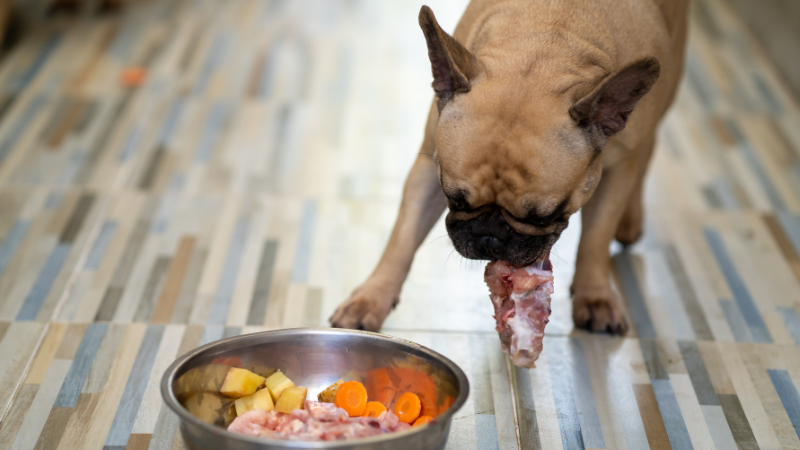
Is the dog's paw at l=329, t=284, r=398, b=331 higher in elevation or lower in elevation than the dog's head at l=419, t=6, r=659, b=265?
lower

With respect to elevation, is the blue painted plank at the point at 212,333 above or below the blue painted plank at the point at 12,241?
below

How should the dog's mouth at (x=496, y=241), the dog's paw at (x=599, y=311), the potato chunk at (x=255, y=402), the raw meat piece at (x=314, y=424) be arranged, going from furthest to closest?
the dog's paw at (x=599, y=311) < the dog's mouth at (x=496, y=241) < the potato chunk at (x=255, y=402) < the raw meat piece at (x=314, y=424)

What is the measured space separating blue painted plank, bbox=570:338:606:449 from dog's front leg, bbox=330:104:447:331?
69 cm

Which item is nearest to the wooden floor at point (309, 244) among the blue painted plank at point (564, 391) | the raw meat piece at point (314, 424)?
the blue painted plank at point (564, 391)

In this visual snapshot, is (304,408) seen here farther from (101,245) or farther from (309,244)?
(101,245)

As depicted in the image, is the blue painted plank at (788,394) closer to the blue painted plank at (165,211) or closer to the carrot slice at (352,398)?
the carrot slice at (352,398)

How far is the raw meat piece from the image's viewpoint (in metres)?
1.93

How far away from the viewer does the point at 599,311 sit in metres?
2.87

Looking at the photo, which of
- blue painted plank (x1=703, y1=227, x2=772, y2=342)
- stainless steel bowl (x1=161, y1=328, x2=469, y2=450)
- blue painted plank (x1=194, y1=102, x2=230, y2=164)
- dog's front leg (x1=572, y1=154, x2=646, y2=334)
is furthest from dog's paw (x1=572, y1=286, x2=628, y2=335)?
blue painted plank (x1=194, y1=102, x2=230, y2=164)

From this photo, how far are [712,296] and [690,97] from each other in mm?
2114

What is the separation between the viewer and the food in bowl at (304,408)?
2.00 meters

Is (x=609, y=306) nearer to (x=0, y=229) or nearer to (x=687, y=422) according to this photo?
(x=687, y=422)

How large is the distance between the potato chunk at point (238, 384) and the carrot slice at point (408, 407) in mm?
419

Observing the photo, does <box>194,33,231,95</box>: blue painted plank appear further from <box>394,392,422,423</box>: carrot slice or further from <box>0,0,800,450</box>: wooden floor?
<box>394,392,422,423</box>: carrot slice
